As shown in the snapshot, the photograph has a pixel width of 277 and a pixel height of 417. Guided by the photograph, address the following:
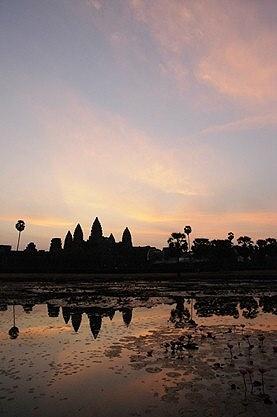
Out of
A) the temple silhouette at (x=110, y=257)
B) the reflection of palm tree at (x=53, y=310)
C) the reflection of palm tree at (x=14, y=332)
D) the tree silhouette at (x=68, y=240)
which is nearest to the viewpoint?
the reflection of palm tree at (x=14, y=332)

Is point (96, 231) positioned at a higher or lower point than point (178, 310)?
higher

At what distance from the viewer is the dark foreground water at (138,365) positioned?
8.52 m

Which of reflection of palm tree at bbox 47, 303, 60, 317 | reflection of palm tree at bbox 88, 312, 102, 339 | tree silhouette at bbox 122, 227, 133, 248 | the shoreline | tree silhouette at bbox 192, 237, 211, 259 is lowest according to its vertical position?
reflection of palm tree at bbox 88, 312, 102, 339

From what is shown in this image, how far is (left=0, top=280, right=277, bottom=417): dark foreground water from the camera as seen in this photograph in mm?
8516

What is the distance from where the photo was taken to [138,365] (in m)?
11.6

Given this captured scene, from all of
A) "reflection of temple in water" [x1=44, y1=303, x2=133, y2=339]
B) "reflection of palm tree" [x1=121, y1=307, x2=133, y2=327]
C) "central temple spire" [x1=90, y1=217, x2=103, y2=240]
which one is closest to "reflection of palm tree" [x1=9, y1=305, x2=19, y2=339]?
"reflection of temple in water" [x1=44, y1=303, x2=133, y2=339]

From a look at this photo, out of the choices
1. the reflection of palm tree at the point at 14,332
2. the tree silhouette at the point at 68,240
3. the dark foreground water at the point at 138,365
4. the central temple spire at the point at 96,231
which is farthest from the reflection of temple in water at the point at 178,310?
the tree silhouette at the point at 68,240

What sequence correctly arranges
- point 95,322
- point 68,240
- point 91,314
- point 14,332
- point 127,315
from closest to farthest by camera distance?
point 14,332, point 95,322, point 127,315, point 91,314, point 68,240

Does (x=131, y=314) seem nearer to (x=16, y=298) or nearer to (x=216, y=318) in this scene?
(x=216, y=318)

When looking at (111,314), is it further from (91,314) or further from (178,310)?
(178,310)

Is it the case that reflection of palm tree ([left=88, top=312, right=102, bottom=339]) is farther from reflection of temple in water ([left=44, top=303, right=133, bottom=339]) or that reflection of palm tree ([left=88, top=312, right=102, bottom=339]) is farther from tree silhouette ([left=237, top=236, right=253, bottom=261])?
tree silhouette ([left=237, top=236, right=253, bottom=261])

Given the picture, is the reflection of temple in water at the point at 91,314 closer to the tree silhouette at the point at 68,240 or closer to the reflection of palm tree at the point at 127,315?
the reflection of palm tree at the point at 127,315

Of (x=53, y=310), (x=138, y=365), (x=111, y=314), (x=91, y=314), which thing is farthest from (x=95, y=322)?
(x=138, y=365)

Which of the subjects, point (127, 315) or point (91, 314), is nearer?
point (127, 315)
